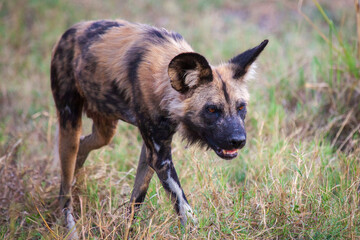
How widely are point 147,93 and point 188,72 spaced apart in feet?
1.09

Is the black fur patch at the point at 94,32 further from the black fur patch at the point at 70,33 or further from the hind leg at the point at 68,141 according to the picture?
the hind leg at the point at 68,141

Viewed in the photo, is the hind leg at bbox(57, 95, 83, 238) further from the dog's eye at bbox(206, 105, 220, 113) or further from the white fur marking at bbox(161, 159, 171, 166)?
the dog's eye at bbox(206, 105, 220, 113)

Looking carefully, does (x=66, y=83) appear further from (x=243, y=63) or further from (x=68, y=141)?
(x=243, y=63)

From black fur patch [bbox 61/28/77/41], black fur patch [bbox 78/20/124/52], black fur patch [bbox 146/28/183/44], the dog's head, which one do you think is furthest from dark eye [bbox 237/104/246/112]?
black fur patch [bbox 61/28/77/41]

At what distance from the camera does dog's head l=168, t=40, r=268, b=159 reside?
2736 mm

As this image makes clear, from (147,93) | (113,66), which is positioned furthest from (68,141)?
(147,93)

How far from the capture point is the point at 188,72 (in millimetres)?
2781

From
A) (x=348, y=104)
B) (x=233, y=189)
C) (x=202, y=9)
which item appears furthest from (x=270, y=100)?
(x=202, y=9)

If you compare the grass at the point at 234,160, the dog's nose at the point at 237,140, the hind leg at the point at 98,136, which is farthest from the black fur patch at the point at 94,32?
the dog's nose at the point at 237,140

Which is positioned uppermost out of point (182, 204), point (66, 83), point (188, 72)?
point (188, 72)

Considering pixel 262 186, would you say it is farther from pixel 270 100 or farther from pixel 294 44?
pixel 294 44

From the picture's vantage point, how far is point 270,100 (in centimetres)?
490

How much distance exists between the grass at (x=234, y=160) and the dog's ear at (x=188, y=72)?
62cm

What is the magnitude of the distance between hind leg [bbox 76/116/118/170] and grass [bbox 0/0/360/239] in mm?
173
